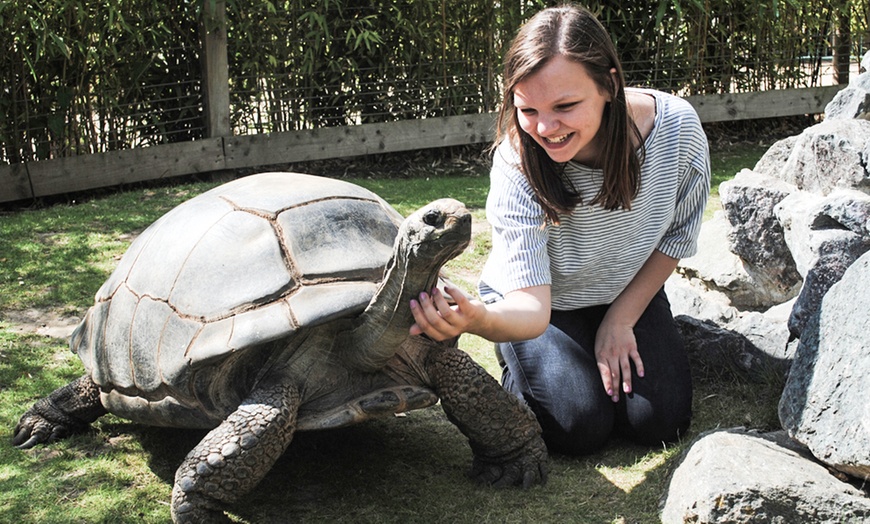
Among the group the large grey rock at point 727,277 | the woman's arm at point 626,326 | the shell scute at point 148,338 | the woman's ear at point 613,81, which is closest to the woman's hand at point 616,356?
the woman's arm at point 626,326

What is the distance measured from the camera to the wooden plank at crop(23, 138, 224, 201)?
6.00 meters

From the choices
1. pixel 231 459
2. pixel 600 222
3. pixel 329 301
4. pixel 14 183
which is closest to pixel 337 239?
pixel 329 301

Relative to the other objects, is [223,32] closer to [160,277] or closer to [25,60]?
[25,60]

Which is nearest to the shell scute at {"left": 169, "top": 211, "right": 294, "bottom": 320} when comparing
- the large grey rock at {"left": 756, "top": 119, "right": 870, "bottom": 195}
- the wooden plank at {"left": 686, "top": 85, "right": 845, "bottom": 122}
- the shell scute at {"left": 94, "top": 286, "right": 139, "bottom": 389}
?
the shell scute at {"left": 94, "top": 286, "right": 139, "bottom": 389}

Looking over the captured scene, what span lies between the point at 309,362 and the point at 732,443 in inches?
43.9

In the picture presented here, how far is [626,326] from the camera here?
2.97 m

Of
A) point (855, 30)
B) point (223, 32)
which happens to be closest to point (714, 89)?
point (855, 30)

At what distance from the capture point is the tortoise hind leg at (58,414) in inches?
118

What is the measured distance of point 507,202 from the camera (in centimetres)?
271

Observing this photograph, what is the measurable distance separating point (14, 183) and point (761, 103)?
18.9 ft

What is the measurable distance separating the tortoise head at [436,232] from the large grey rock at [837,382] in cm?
100

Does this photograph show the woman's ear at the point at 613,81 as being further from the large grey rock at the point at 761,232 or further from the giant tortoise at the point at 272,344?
the large grey rock at the point at 761,232

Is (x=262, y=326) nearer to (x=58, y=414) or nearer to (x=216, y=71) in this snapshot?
(x=58, y=414)

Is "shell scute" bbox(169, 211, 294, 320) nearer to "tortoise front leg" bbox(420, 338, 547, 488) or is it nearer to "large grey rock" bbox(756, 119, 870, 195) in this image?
"tortoise front leg" bbox(420, 338, 547, 488)
